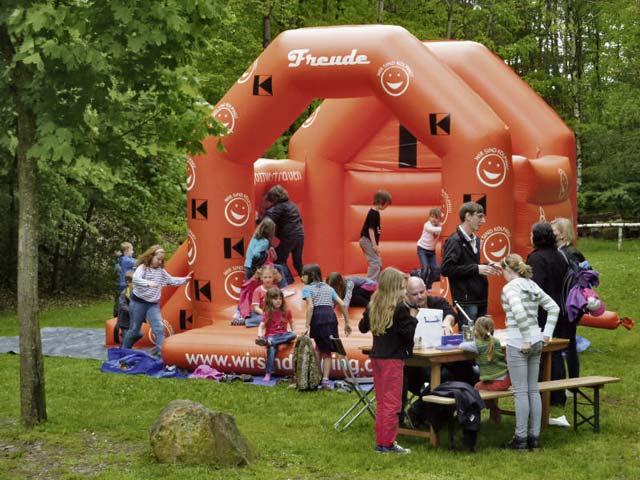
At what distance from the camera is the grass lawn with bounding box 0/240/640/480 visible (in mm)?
7441

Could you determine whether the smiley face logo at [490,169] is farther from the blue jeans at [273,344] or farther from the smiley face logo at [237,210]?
the smiley face logo at [237,210]

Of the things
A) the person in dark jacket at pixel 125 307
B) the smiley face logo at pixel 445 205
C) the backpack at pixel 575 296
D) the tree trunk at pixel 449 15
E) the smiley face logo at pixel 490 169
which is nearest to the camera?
the backpack at pixel 575 296

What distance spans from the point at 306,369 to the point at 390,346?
113 inches

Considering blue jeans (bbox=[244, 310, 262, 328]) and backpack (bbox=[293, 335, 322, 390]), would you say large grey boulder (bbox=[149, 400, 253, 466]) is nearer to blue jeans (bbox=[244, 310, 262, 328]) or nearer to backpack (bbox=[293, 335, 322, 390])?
backpack (bbox=[293, 335, 322, 390])

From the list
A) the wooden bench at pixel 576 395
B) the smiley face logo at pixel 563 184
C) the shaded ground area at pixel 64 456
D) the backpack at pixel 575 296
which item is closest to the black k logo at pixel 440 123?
the smiley face logo at pixel 563 184

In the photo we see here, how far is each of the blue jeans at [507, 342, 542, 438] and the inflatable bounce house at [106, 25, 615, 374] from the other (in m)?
3.36

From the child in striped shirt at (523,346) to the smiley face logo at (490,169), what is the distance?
412 cm

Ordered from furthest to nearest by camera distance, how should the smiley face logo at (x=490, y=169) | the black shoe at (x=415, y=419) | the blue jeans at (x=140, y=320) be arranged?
the blue jeans at (x=140, y=320), the smiley face logo at (x=490, y=169), the black shoe at (x=415, y=419)

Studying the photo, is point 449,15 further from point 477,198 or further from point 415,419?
point 415,419

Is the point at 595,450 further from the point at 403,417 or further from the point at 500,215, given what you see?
the point at 500,215

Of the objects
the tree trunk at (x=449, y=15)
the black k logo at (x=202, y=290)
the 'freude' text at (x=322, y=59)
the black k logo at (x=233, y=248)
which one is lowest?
the black k logo at (x=202, y=290)

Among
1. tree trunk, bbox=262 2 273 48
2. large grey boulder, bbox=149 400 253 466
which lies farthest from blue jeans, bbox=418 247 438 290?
tree trunk, bbox=262 2 273 48

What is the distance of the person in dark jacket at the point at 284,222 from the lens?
544 inches

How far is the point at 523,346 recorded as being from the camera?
7.92 m
